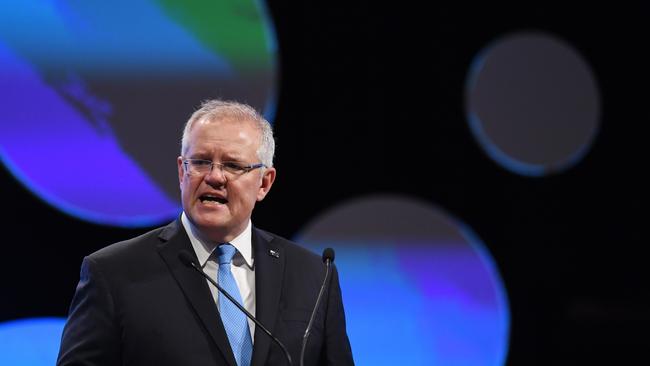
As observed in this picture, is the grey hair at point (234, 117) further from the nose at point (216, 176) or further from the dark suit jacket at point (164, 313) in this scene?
the dark suit jacket at point (164, 313)

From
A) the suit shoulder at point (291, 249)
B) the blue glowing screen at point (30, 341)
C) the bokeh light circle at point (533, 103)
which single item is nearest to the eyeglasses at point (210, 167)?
the suit shoulder at point (291, 249)

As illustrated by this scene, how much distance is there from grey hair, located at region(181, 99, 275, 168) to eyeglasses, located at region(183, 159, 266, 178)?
44 mm

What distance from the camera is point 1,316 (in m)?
2.81

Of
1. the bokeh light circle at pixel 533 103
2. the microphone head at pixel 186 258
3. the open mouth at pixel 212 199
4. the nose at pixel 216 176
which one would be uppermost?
the bokeh light circle at pixel 533 103

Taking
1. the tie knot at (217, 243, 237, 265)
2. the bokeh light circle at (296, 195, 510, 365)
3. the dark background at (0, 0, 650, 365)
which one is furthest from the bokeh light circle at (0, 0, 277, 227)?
the tie knot at (217, 243, 237, 265)

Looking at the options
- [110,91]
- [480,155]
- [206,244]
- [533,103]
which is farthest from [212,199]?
[533,103]

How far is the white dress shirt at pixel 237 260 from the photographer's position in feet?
6.15

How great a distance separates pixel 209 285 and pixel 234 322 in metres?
0.11

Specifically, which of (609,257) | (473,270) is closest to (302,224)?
(473,270)

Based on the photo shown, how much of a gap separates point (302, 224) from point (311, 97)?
0.53m

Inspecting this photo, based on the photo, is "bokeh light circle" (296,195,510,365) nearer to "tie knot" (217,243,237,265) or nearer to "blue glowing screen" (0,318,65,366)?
"blue glowing screen" (0,318,65,366)

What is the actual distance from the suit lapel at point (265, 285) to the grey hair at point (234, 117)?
0.68 feet

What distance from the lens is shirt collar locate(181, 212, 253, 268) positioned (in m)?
1.88

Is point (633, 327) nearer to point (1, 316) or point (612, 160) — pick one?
point (612, 160)
